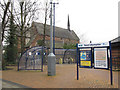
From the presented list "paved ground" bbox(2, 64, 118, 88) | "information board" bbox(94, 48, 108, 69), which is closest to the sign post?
"information board" bbox(94, 48, 108, 69)

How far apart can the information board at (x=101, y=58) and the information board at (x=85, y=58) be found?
0.55 meters

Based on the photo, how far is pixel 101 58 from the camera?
24.7ft

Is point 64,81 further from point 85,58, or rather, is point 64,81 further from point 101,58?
point 101,58

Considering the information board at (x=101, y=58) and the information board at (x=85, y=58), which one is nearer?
the information board at (x=101, y=58)

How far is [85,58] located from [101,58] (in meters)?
1.12

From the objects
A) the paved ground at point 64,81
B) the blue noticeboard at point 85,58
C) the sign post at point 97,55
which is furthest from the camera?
the blue noticeboard at point 85,58

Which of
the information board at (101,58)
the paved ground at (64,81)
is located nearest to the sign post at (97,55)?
the information board at (101,58)

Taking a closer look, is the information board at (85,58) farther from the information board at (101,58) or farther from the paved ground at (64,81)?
the paved ground at (64,81)

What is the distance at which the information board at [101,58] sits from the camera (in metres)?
7.32

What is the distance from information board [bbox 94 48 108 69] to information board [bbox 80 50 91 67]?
0.55 m

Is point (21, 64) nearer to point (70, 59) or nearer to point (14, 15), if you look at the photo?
point (14, 15)

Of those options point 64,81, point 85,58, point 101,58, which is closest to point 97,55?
point 101,58

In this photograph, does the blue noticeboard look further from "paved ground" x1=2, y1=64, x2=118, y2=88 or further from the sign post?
"paved ground" x1=2, y1=64, x2=118, y2=88

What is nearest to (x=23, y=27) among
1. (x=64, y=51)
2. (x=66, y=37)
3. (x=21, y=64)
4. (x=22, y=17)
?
(x=22, y=17)
